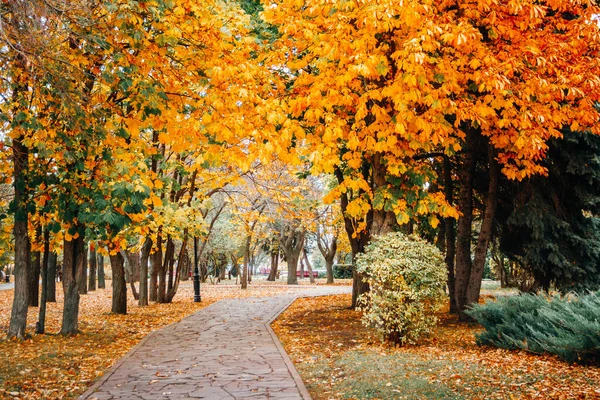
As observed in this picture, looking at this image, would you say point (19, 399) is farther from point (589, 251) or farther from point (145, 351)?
point (589, 251)

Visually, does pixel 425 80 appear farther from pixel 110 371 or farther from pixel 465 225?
pixel 110 371

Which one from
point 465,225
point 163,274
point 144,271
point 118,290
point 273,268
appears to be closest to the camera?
point 465,225

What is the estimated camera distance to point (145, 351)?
9.25 metres

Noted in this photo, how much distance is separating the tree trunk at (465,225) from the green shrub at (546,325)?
9.69ft

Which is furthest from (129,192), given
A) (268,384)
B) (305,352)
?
(305,352)

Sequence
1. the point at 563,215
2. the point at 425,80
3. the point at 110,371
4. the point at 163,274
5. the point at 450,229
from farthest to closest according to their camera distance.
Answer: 1. the point at 163,274
2. the point at 450,229
3. the point at 563,215
4. the point at 425,80
5. the point at 110,371

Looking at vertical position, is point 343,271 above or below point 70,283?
below

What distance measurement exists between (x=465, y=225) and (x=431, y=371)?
626 centimetres

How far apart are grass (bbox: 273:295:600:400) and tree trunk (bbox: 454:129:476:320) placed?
7.30ft

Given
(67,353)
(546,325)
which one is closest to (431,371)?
(546,325)

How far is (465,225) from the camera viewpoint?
496 inches

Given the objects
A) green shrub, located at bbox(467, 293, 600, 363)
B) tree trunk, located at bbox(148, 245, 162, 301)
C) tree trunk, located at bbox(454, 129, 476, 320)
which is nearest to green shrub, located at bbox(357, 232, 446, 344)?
green shrub, located at bbox(467, 293, 600, 363)

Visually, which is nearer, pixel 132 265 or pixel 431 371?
pixel 431 371

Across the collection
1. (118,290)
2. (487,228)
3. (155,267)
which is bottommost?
(118,290)
